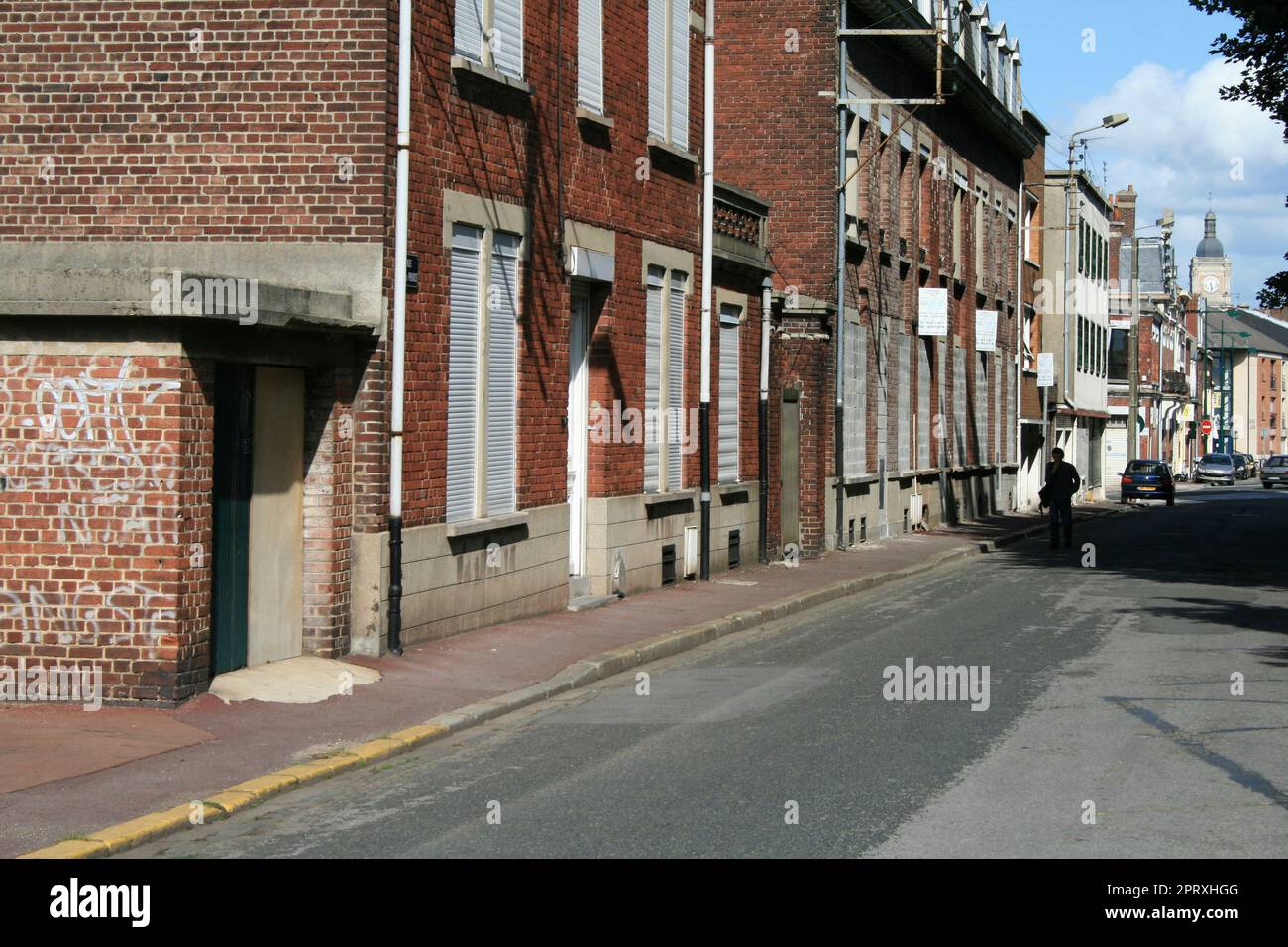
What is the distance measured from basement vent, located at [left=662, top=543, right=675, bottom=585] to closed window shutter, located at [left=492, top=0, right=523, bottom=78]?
6.70 m

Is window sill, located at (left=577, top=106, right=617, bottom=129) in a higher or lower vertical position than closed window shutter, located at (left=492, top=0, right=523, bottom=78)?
lower

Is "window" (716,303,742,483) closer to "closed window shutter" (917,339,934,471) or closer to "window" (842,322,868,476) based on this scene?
"window" (842,322,868,476)

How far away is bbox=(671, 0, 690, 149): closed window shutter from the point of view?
1986cm

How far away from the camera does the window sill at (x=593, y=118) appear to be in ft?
55.2

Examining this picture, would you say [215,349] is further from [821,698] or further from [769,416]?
Answer: [769,416]

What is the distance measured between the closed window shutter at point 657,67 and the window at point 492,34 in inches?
153

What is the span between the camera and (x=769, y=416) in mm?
24906

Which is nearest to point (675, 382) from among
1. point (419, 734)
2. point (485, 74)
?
point (485, 74)

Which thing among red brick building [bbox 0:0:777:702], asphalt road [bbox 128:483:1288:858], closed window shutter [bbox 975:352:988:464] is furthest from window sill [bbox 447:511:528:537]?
closed window shutter [bbox 975:352:988:464]

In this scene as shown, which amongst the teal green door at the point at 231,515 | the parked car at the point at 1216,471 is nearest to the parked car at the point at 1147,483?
the parked car at the point at 1216,471

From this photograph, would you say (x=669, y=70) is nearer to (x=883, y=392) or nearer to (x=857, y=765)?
(x=857, y=765)

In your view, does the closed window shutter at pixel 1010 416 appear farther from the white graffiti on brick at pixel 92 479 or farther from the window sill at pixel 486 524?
the white graffiti on brick at pixel 92 479
